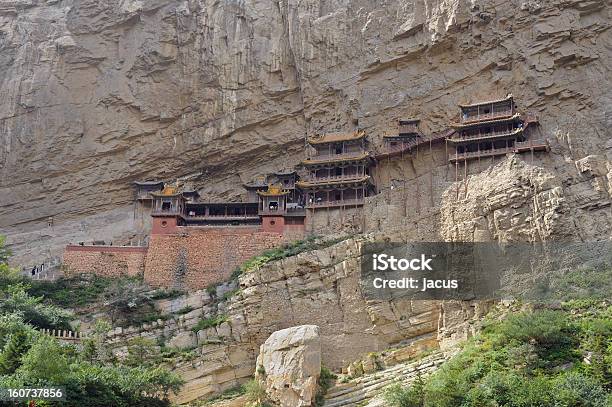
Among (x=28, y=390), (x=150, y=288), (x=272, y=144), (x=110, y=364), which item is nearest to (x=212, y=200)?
(x=272, y=144)

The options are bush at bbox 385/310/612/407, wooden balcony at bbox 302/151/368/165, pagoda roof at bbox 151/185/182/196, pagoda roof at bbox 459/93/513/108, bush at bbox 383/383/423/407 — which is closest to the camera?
bush at bbox 385/310/612/407

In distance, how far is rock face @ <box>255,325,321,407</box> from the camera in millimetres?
30422

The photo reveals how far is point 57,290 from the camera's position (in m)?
40.3

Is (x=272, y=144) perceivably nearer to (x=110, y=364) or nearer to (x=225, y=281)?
(x=225, y=281)

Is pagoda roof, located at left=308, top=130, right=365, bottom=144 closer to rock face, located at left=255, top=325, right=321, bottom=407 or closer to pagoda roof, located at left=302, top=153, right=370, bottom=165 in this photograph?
pagoda roof, located at left=302, top=153, right=370, bottom=165

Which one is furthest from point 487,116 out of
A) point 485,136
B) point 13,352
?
point 13,352

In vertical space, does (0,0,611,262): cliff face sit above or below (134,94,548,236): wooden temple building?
above

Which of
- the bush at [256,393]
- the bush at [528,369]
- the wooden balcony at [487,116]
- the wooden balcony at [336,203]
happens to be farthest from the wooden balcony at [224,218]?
the bush at [528,369]

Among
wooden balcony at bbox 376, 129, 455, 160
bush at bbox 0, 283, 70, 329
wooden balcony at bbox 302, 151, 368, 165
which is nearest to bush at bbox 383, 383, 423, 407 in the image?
bush at bbox 0, 283, 70, 329

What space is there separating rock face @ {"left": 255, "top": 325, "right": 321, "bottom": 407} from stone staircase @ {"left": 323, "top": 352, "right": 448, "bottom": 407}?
2.77 ft

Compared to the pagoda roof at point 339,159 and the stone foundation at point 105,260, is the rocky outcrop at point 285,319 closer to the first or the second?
the stone foundation at point 105,260

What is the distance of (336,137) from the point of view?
43.6m

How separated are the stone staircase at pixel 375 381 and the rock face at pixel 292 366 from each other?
2.77ft

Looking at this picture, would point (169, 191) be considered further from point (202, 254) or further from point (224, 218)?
point (202, 254)
